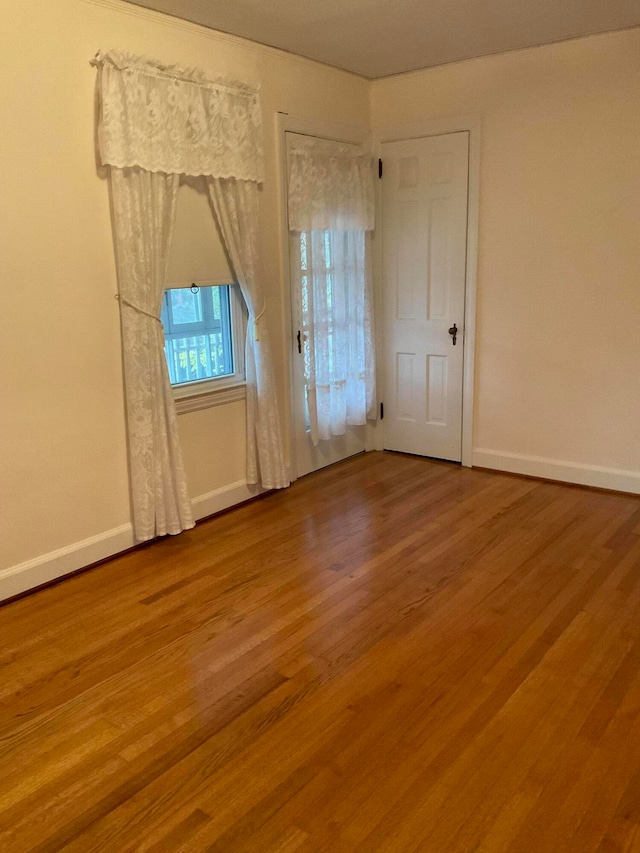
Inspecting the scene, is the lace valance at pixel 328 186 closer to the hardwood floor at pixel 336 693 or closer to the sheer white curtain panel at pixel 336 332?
the sheer white curtain panel at pixel 336 332

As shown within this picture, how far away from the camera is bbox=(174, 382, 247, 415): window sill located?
3811 millimetres

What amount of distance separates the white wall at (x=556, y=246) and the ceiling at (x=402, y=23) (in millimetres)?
221

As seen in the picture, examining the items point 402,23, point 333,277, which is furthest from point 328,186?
point 402,23

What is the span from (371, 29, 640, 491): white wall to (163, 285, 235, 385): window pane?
1.76m

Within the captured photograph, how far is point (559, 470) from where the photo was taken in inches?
178

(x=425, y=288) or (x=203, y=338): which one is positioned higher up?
(x=425, y=288)

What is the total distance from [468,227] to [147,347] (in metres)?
2.37

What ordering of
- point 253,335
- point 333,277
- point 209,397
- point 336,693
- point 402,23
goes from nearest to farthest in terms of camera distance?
point 336,693, point 402,23, point 209,397, point 253,335, point 333,277

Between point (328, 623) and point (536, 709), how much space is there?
2.97ft

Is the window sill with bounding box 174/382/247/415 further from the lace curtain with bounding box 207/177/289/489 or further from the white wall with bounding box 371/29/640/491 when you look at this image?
the white wall with bounding box 371/29/640/491

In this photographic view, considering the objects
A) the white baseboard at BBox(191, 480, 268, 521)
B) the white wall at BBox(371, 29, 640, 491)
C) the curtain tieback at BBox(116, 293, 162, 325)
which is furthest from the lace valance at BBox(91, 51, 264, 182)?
the white baseboard at BBox(191, 480, 268, 521)

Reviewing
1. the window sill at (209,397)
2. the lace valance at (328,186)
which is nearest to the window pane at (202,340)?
the window sill at (209,397)

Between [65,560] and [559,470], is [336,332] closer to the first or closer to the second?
[559,470]

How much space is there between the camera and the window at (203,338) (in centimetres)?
379
